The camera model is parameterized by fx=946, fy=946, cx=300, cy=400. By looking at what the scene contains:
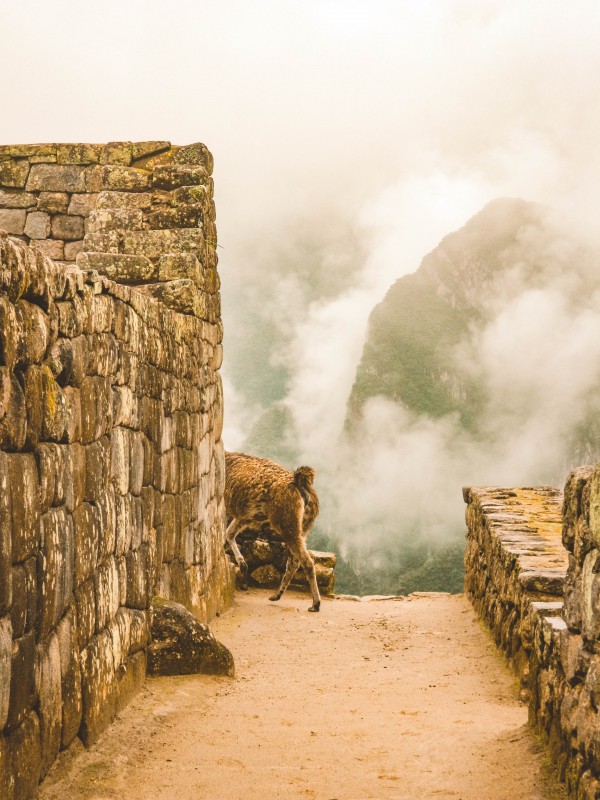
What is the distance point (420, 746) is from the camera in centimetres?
509

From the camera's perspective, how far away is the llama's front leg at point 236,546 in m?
11.2

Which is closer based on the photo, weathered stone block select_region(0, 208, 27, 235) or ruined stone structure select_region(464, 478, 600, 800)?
ruined stone structure select_region(464, 478, 600, 800)

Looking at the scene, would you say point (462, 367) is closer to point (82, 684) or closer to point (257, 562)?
point (257, 562)

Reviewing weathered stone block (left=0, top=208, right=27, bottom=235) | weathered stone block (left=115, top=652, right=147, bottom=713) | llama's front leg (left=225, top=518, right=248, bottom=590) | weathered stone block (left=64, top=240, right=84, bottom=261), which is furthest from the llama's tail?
weathered stone block (left=115, top=652, right=147, bottom=713)

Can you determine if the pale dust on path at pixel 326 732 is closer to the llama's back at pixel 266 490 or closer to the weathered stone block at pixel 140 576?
the weathered stone block at pixel 140 576

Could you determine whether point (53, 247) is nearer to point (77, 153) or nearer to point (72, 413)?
point (77, 153)

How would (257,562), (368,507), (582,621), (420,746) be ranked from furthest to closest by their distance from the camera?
1. (368,507)
2. (257,562)
3. (420,746)
4. (582,621)

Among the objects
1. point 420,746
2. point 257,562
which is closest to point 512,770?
point 420,746

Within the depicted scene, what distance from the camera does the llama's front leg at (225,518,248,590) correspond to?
1123cm

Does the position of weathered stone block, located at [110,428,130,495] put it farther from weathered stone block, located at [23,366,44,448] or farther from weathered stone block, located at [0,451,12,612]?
weathered stone block, located at [0,451,12,612]

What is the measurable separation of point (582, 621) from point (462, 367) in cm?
6859

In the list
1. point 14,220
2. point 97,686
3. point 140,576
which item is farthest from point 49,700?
point 14,220

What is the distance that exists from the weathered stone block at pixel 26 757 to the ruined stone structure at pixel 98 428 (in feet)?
0.04

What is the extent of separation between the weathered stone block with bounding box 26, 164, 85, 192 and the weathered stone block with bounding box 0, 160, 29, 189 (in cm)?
7
